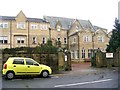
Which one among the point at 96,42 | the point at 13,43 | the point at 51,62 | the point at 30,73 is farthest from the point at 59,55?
the point at 96,42

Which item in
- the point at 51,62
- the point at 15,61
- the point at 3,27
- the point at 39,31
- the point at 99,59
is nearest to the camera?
the point at 15,61

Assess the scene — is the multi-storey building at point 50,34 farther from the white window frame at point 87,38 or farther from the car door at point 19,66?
the car door at point 19,66

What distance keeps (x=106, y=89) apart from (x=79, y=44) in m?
42.7

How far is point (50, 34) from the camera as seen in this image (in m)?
56.2

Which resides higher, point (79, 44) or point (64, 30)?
point (64, 30)

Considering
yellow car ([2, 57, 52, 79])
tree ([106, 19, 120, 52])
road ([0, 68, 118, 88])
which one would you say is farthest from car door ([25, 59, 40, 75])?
tree ([106, 19, 120, 52])

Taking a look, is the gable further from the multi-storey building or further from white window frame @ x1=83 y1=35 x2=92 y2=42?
white window frame @ x1=83 y1=35 x2=92 y2=42

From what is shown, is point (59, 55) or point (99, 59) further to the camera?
point (99, 59)

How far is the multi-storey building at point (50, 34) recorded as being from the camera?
5169 cm

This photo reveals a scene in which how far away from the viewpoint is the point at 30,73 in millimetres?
18859

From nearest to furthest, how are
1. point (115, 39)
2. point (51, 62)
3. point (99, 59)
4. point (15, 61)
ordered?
1. point (15, 61)
2. point (51, 62)
3. point (99, 59)
4. point (115, 39)

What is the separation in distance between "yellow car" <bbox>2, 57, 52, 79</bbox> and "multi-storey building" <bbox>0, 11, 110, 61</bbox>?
106 ft

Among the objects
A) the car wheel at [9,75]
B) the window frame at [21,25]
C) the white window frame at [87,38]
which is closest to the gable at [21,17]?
the window frame at [21,25]

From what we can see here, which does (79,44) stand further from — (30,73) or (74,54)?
(30,73)
